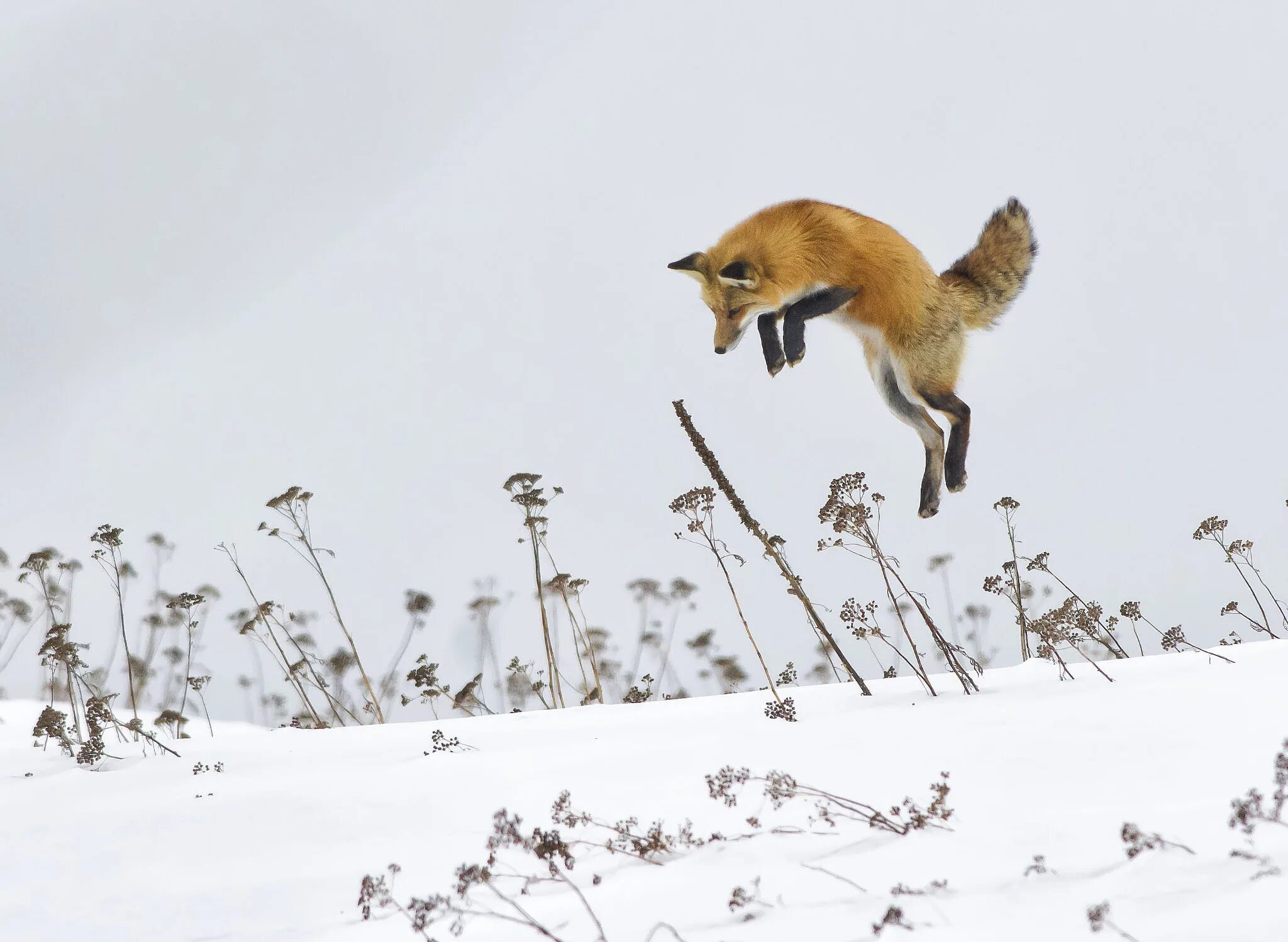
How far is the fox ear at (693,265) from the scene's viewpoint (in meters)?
3.66

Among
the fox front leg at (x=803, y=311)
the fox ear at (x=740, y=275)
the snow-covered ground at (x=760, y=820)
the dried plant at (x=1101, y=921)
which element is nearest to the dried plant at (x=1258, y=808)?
the snow-covered ground at (x=760, y=820)

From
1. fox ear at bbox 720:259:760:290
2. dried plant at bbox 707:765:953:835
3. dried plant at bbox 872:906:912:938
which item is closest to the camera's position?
dried plant at bbox 872:906:912:938

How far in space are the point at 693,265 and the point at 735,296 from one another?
0.26m

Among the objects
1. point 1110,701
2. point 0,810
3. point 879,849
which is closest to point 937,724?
point 1110,701

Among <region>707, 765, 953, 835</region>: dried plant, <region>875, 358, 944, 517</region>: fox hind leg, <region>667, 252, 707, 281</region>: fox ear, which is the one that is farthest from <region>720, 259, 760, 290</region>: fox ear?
<region>707, 765, 953, 835</region>: dried plant

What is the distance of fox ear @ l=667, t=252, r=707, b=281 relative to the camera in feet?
12.0

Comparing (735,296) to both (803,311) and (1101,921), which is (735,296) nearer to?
(803,311)

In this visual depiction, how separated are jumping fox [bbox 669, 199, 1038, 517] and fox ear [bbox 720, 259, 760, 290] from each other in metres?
0.04

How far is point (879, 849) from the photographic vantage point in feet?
6.88

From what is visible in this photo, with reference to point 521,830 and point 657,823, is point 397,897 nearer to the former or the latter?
point 521,830

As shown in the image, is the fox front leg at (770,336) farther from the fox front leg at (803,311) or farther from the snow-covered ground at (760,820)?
the snow-covered ground at (760,820)

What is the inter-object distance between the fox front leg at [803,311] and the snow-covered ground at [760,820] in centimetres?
144

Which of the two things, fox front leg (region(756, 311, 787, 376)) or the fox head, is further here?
fox front leg (region(756, 311, 787, 376))

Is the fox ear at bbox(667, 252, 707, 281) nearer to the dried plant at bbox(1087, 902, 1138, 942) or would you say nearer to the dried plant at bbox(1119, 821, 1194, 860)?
the dried plant at bbox(1119, 821, 1194, 860)
